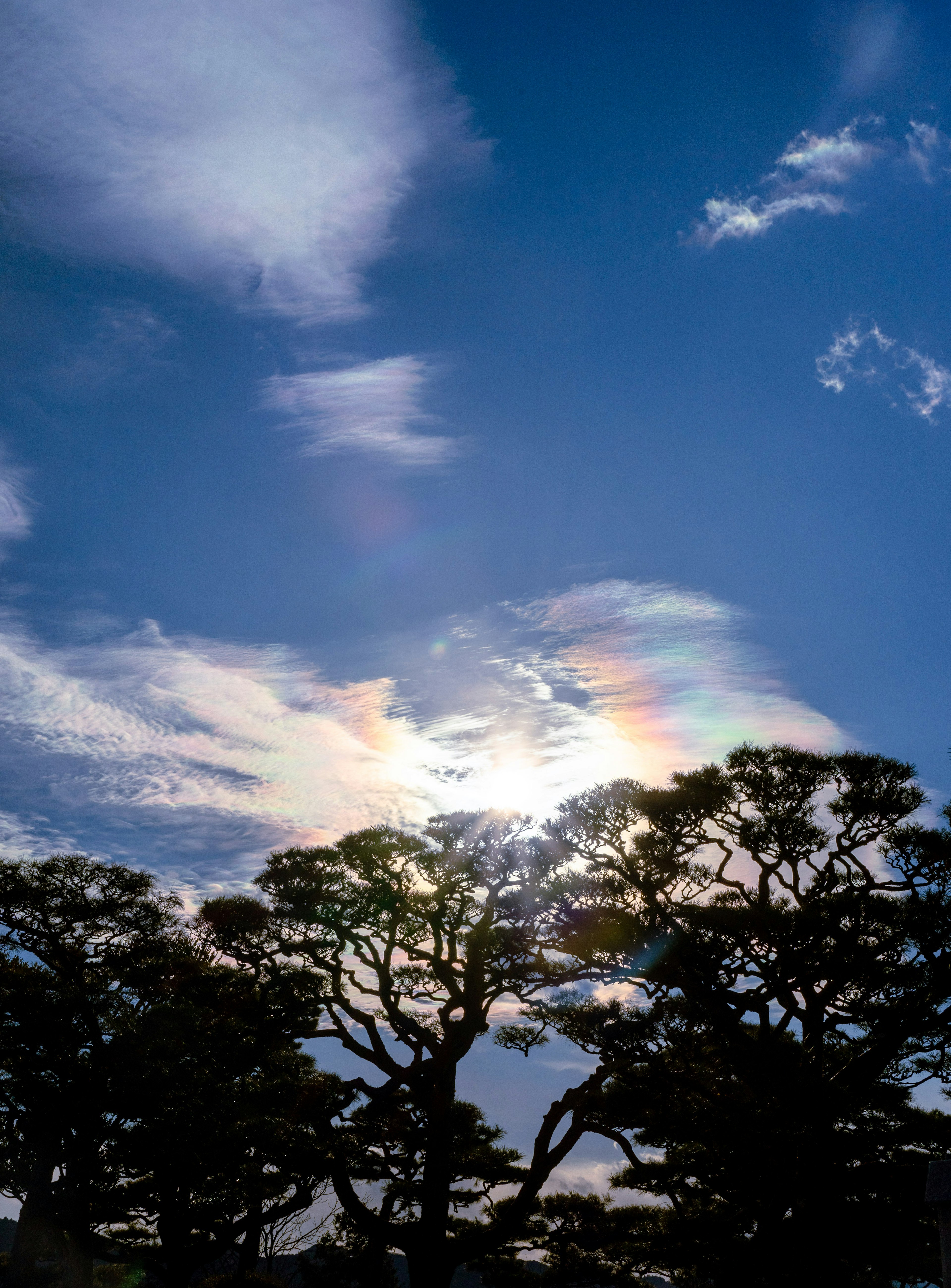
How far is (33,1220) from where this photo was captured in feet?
44.0

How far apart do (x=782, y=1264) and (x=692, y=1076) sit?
2.27 metres

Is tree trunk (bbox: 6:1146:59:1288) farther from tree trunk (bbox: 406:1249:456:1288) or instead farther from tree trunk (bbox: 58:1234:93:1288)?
tree trunk (bbox: 406:1249:456:1288)

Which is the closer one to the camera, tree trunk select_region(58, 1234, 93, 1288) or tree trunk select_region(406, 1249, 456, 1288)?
tree trunk select_region(406, 1249, 456, 1288)

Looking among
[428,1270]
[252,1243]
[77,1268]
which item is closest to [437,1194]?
[428,1270]

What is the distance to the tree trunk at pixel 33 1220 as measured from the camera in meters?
13.3

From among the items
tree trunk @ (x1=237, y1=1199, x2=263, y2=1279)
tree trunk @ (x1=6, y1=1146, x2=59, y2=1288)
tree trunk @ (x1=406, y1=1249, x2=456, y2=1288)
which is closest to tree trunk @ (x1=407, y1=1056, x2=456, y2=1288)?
tree trunk @ (x1=406, y1=1249, x2=456, y2=1288)

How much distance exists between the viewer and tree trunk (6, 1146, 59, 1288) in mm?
13328

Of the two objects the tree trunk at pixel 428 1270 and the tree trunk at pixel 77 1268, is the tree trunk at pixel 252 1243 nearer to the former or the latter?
the tree trunk at pixel 77 1268

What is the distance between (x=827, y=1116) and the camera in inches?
384

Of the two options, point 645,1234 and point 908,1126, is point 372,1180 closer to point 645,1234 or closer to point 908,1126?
point 645,1234

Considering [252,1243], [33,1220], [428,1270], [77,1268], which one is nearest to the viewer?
[428,1270]

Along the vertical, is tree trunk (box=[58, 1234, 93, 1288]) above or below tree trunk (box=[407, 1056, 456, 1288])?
below

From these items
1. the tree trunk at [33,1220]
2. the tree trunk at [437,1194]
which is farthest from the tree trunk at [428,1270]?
the tree trunk at [33,1220]

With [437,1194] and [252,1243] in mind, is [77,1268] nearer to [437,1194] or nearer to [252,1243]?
[252,1243]
